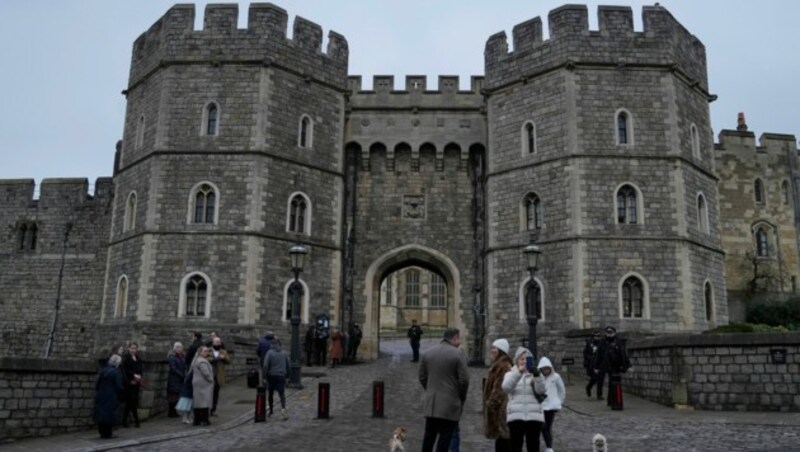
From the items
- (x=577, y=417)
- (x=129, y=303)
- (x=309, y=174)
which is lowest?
(x=577, y=417)

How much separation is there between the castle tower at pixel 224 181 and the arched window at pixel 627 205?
9.29m

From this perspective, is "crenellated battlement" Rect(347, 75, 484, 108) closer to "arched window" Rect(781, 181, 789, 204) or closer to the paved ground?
the paved ground

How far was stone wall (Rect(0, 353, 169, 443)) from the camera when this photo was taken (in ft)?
34.0

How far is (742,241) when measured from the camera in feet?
96.8

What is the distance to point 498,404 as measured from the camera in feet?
24.7

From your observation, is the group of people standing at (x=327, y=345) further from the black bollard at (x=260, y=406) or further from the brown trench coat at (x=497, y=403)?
the brown trench coat at (x=497, y=403)

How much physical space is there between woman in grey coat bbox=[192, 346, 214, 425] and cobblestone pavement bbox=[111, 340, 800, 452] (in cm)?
67

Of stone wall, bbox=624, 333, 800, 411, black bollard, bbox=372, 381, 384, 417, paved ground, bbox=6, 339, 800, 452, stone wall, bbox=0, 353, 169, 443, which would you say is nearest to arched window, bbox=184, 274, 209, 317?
paved ground, bbox=6, 339, 800, 452

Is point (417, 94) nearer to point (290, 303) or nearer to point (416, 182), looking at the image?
point (416, 182)

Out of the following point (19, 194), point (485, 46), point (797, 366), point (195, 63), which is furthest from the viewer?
point (19, 194)

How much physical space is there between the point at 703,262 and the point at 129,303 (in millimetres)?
17936

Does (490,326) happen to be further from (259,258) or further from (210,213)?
(210,213)

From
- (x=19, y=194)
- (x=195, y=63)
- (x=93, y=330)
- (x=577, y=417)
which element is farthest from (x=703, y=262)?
(x=19, y=194)

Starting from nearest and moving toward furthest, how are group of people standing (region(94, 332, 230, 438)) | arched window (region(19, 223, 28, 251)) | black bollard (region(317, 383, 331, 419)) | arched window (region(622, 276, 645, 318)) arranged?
group of people standing (region(94, 332, 230, 438))
black bollard (region(317, 383, 331, 419))
arched window (region(622, 276, 645, 318))
arched window (region(19, 223, 28, 251))
